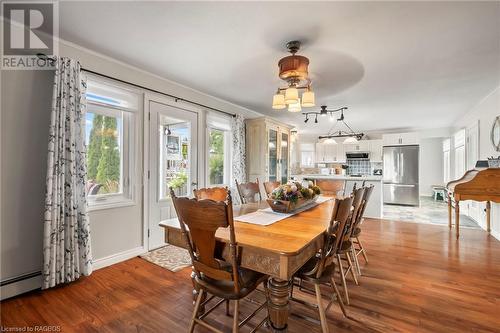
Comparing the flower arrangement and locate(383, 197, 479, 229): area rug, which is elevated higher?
the flower arrangement

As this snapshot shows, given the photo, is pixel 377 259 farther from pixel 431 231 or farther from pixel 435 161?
pixel 435 161

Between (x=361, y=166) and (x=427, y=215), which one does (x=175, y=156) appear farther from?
(x=361, y=166)

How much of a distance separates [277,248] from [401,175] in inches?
286

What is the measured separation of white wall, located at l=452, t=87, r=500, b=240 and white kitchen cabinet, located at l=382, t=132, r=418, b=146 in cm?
210

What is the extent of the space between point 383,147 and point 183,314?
294 inches

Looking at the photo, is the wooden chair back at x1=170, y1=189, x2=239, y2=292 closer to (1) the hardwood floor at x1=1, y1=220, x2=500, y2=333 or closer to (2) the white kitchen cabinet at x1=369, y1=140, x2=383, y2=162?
(1) the hardwood floor at x1=1, y1=220, x2=500, y2=333

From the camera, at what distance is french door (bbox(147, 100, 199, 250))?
3174mm

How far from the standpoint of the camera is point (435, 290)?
2178 mm

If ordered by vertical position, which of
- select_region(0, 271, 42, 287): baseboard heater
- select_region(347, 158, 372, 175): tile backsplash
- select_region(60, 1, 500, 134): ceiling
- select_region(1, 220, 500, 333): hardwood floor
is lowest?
select_region(1, 220, 500, 333): hardwood floor

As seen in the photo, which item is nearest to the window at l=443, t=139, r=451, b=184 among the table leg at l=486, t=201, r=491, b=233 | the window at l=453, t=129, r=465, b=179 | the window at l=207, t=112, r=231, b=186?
the window at l=453, t=129, r=465, b=179

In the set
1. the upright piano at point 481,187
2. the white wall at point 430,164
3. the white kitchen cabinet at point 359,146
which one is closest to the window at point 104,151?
the upright piano at point 481,187

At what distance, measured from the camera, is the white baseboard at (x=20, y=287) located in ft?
6.55

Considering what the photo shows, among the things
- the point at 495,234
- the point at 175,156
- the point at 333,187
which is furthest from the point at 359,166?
the point at 175,156

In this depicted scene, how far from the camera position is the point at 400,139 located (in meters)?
7.08
